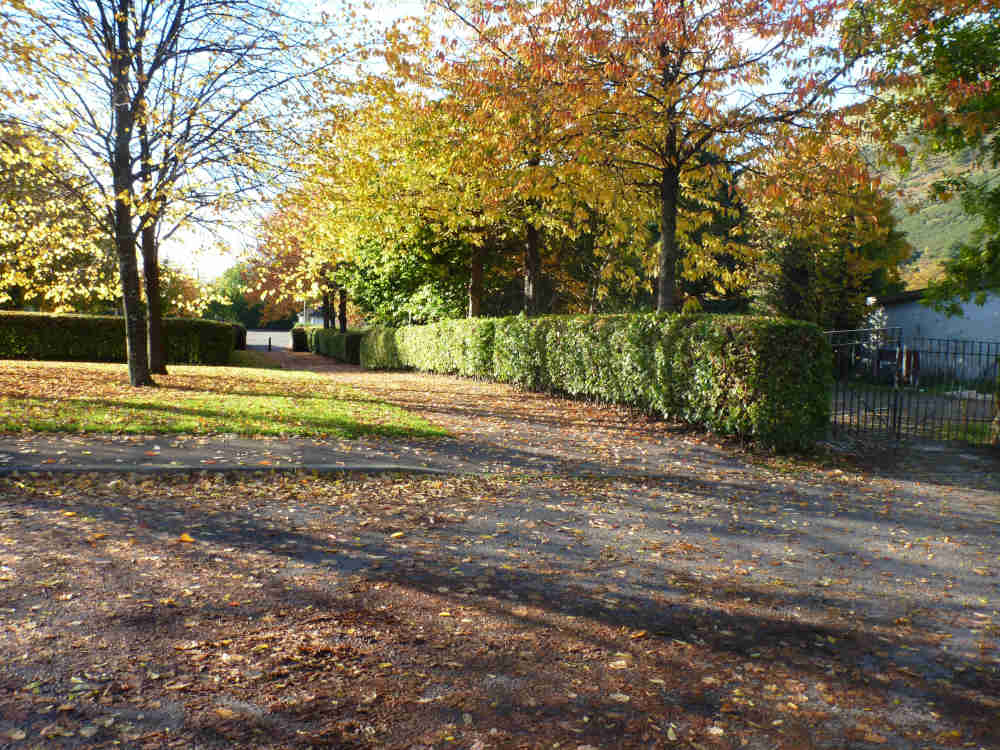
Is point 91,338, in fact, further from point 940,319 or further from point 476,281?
point 940,319

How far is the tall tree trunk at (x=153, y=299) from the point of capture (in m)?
16.2

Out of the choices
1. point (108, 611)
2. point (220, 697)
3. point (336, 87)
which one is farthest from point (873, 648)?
point (336, 87)

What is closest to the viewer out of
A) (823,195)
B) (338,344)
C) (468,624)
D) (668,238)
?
(468,624)

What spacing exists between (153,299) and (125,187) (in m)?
4.61

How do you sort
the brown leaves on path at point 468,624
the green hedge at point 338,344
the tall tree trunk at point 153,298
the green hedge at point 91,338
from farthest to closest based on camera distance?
1. the green hedge at point 338,344
2. the green hedge at point 91,338
3. the tall tree trunk at point 153,298
4. the brown leaves on path at point 468,624

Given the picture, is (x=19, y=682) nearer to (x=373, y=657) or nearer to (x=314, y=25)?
(x=373, y=657)

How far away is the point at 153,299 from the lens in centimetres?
1656

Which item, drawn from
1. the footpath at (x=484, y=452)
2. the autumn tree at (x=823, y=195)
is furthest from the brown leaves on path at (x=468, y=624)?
the autumn tree at (x=823, y=195)

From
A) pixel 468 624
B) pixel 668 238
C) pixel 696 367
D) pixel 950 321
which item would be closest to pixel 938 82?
pixel 668 238

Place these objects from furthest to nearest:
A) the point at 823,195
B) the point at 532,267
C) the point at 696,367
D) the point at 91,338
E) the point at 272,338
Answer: the point at 272,338 < the point at 91,338 < the point at 532,267 < the point at 823,195 < the point at 696,367

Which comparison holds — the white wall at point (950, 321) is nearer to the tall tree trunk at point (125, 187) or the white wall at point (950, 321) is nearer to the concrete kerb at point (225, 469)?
the concrete kerb at point (225, 469)

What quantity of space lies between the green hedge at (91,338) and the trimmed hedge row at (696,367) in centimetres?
1356

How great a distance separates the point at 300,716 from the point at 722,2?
11.7m

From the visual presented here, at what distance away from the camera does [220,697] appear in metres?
2.87
